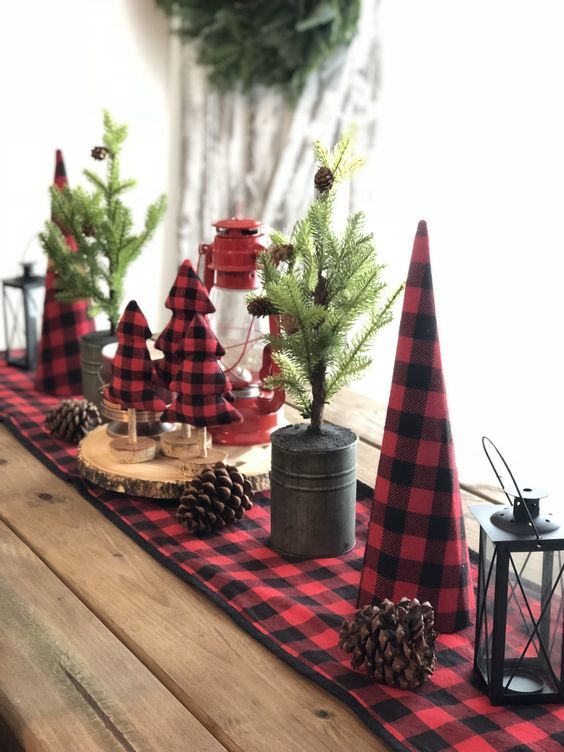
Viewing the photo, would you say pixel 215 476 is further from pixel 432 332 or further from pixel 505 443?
pixel 505 443

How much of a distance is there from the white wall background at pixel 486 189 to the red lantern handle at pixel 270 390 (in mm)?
978

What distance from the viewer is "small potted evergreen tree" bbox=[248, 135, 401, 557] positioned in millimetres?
1125

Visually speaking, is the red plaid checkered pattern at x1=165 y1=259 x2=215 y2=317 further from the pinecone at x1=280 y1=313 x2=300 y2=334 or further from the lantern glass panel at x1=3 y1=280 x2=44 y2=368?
the lantern glass panel at x1=3 y1=280 x2=44 y2=368

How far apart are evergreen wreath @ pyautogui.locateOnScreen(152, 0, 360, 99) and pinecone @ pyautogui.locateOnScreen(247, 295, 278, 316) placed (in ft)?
5.67

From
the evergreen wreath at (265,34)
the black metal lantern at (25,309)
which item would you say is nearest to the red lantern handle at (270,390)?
the black metal lantern at (25,309)

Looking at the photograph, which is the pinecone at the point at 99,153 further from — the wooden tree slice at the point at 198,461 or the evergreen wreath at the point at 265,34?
the evergreen wreath at the point at 265,34

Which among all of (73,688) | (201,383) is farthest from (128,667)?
(201,383)

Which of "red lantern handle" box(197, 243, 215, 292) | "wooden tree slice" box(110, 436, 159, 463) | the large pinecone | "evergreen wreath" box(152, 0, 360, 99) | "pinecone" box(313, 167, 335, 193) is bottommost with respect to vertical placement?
the large pinecone

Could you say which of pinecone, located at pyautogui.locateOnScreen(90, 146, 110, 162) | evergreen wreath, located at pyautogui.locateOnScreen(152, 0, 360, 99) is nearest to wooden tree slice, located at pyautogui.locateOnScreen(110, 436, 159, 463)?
pinecone, located at pyautogui.locateOnScreen(90, 146, 110, 162)

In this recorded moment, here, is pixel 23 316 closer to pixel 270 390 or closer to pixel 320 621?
pixel 270 390

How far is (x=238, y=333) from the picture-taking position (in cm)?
152

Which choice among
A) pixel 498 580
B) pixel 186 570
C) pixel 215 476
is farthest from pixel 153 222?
pixel 498 580

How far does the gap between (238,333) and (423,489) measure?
560 mm

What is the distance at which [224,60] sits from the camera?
9.72 feet
